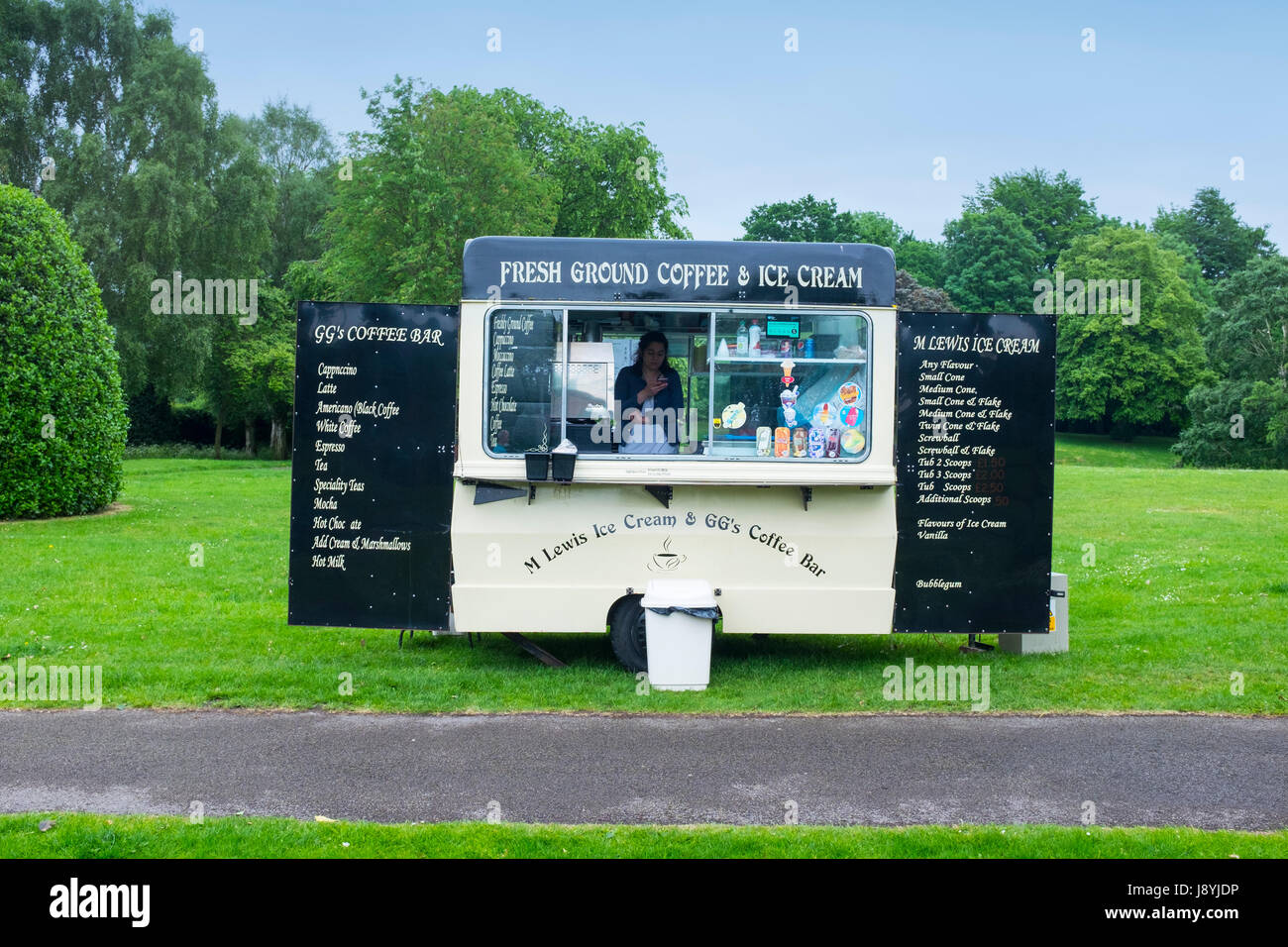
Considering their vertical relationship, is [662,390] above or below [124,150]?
below

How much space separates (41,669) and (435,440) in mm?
3311

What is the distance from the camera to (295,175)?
56.2m

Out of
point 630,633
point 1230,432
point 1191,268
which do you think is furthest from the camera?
point 1191,268

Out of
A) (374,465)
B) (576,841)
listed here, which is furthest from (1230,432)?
(576,841)

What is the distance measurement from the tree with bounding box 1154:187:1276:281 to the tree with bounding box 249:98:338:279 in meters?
53.8

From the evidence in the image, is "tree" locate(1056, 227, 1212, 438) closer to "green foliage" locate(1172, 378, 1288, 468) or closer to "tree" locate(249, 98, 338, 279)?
Result: "green foliage" locate(1172, 378, 1288, 468)

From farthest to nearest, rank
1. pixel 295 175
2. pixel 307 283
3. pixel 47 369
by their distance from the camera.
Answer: pixel 295 175
pixel 307 283
pixel 47 369

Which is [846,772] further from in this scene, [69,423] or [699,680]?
[69,423]

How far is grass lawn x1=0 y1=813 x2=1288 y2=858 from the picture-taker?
5.04 meters

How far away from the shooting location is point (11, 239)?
54.6ft

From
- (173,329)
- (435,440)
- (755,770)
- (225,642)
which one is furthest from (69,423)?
(173,329)

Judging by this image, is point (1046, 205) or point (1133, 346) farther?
point (1046, 205)

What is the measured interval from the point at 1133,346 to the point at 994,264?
832 centimetres

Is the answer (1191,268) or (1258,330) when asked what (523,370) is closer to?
(1258,330)
